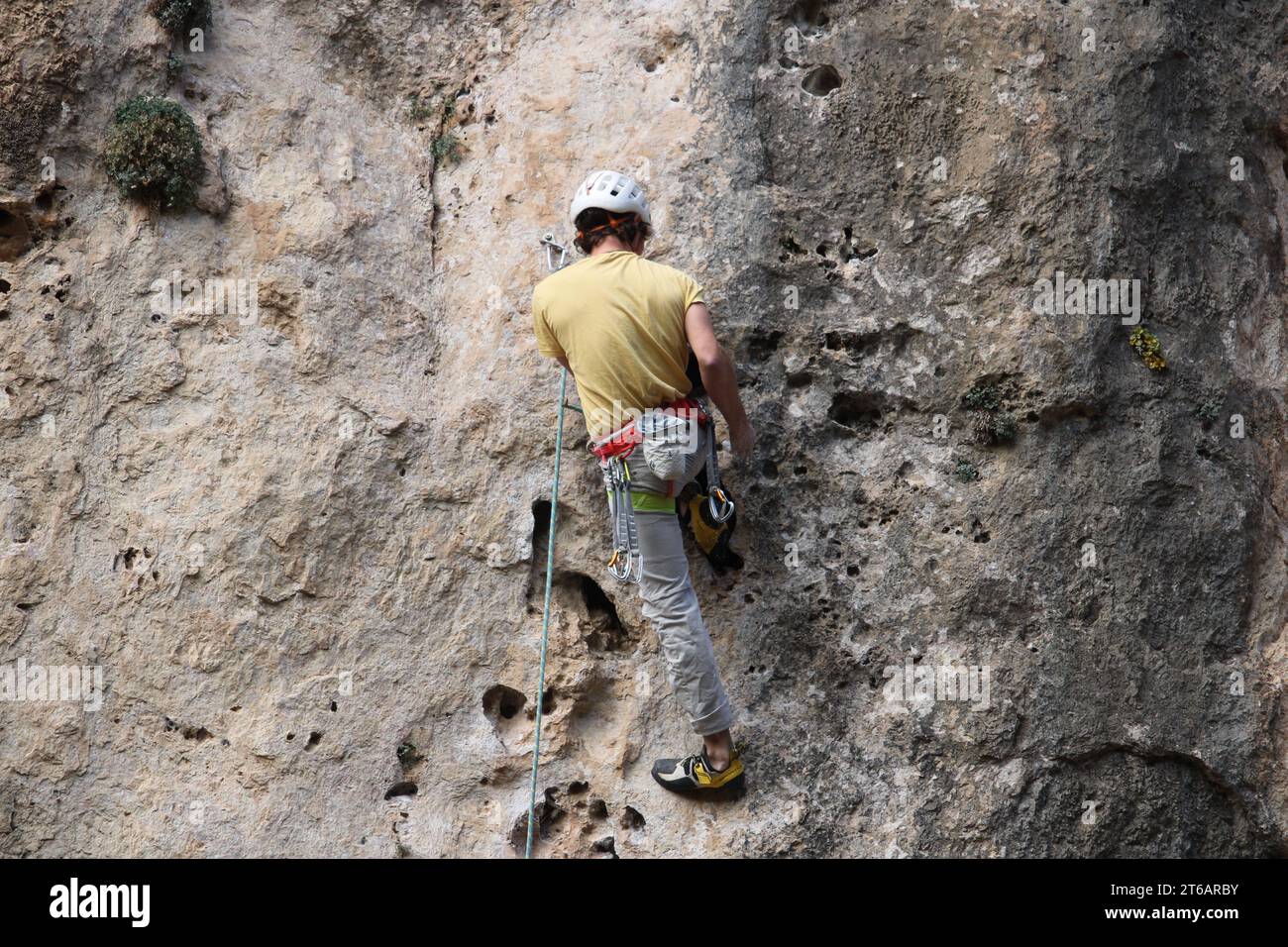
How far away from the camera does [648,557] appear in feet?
21.5

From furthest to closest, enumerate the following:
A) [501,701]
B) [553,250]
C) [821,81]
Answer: [821,81] < [553,250] < [501,701]

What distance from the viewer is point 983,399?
23.4 feet

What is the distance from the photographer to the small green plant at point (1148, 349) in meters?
7.22

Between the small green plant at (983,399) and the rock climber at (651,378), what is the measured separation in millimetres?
1315

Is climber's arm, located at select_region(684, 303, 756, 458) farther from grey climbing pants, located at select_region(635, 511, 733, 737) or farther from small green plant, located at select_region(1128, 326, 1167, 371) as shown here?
small green plant, located at select_region(1128, 326, 1167, 371)

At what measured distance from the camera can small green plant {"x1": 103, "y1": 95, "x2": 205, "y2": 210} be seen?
7.42m

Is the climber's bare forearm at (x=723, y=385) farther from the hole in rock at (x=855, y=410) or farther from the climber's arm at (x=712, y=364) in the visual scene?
the hole in rock at (x=855, y=410)

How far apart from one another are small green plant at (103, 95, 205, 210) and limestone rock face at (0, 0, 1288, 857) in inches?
5.8

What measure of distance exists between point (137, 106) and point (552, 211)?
2346mm

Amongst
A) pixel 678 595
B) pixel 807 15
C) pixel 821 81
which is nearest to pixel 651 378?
pixel 678 595

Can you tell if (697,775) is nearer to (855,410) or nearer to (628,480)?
(628,480)

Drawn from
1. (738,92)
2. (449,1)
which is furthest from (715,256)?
(449,1)

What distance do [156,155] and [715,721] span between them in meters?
4.27

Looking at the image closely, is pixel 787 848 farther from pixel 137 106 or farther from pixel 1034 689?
pixel 137 106
